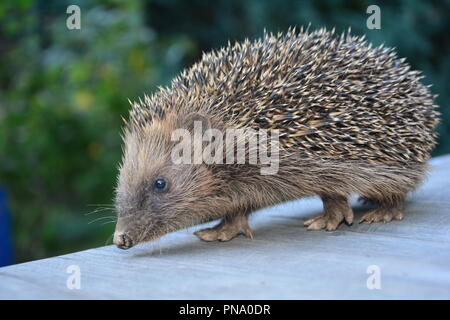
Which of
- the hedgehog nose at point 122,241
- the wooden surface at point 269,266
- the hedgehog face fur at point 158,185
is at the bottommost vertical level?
the wooden surface at point 269,266

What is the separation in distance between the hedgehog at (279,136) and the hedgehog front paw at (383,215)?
0.04 meters

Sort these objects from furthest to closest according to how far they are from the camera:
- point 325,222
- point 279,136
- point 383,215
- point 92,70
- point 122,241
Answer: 1. point 92,70
2. point 383,215
3. point 325,222
4. point 279,136
5. point 122,241

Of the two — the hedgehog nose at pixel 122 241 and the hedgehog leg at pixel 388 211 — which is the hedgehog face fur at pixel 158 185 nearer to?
the hedgehog nose at pixel 122 241

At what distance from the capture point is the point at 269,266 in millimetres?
3779

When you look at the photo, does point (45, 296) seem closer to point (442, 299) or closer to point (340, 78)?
point (442, 299)

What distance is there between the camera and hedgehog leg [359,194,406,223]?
4.89 metres

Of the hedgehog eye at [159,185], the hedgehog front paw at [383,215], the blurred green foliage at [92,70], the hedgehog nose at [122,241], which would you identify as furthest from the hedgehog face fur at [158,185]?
the blurred green foliage at [92,70]

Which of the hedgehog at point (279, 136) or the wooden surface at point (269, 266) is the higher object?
the hedgehog at point (279, 136)

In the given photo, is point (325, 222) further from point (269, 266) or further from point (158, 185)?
point (158, 185)

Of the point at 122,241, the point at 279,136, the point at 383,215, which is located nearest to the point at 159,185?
the point at 122,241

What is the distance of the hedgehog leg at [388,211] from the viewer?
4.89 metres

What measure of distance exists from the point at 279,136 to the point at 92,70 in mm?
6711
